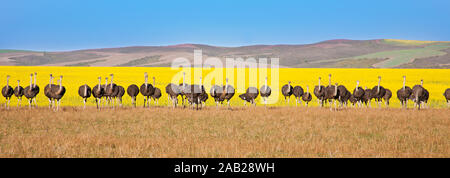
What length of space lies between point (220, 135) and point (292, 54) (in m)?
161

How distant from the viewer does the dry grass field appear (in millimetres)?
10602

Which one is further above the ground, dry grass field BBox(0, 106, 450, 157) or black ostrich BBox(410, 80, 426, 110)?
black ostrich BBox(410, 80, 426, 110)

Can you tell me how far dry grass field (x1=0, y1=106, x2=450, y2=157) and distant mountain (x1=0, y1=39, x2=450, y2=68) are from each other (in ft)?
313

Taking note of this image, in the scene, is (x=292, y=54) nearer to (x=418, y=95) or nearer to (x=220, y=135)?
(x=418, y=95)

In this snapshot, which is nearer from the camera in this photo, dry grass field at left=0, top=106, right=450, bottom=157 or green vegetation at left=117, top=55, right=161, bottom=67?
dry grass field at left=0, top=106, right=450, bottom=157

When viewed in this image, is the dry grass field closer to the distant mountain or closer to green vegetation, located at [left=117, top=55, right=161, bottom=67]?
the distant mountain

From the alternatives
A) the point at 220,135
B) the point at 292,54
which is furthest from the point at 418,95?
the point at 292,54

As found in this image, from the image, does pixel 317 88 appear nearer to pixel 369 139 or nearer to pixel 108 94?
pixel 108 94

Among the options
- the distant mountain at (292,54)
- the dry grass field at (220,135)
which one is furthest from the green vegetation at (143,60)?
the dry grass field at (220,135)

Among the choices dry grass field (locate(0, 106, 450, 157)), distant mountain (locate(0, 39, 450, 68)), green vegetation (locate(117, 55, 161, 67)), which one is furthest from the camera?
green vegetation (locate(117, 55, 161, 67))

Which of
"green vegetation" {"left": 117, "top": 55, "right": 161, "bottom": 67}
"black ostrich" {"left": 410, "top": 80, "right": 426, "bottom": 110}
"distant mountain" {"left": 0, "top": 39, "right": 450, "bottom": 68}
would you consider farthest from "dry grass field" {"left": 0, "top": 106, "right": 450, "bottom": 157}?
"green vegetation" {"left": 117, "top": 55, "right": 161, "bottom": 67}

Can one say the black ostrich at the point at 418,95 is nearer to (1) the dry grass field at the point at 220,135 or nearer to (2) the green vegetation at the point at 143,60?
(1) the dry grass field at the point at 220,135

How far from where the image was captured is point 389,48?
6471 inches

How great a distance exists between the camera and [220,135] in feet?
45.1
